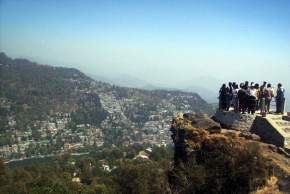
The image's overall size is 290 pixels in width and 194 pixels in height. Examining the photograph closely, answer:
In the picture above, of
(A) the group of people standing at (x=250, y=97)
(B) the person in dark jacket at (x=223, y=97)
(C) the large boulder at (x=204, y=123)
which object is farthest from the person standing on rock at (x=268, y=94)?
(C) the large boulder at (x=204, y=123)

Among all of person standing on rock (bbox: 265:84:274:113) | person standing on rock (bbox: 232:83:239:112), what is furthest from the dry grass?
person standing on rock (bbox: 265:84:274:113)

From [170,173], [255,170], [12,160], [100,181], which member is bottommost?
[12,160]

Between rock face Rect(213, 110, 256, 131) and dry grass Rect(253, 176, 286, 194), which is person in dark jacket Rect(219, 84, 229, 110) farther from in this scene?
dry grass Rect(253, 176, 286, 194)

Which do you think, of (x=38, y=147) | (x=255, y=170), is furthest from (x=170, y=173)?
(x=38, y=147)

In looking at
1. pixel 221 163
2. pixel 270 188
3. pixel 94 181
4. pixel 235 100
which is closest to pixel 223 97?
pixel 235 100

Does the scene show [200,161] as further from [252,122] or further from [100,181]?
[100,181]

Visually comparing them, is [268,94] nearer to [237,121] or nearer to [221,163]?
[237,121]
